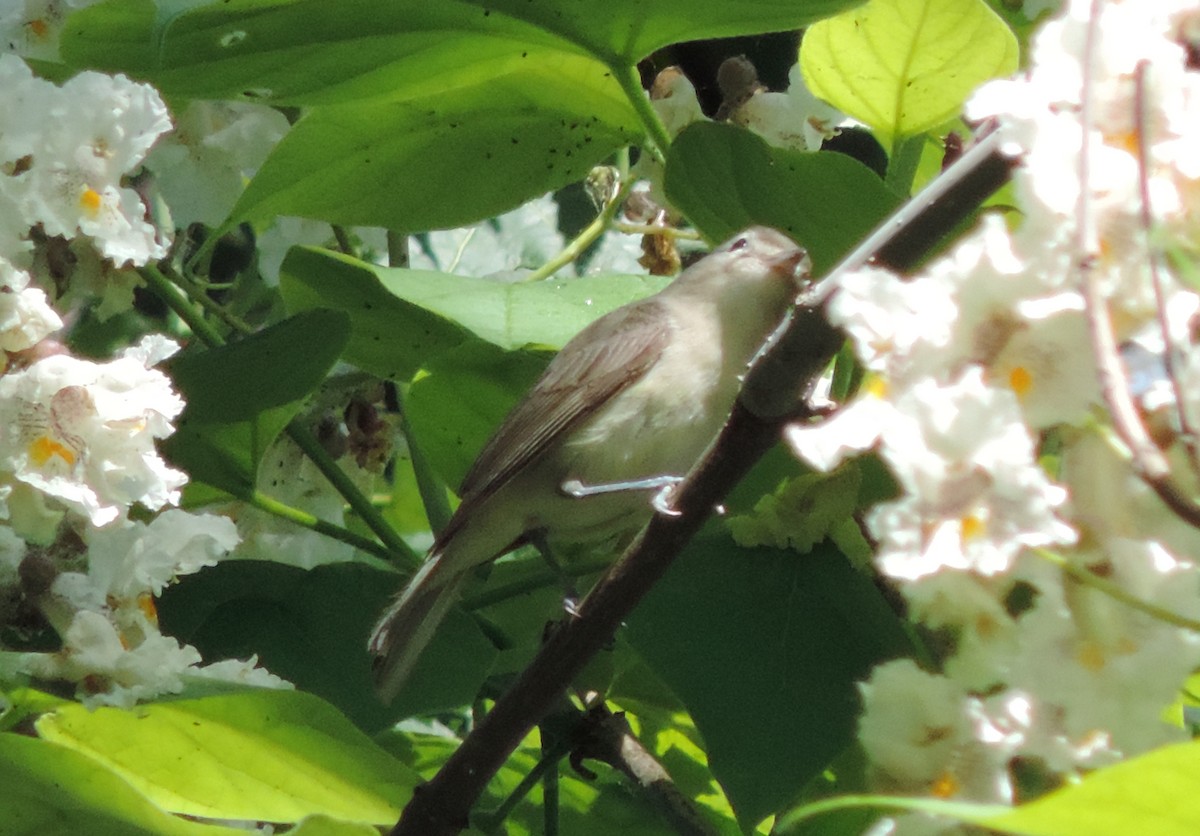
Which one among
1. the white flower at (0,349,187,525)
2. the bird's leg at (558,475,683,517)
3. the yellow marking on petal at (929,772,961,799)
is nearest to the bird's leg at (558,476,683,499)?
the bird's leg at (558,475,683,517)

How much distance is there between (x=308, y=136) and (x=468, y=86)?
0.17 metres

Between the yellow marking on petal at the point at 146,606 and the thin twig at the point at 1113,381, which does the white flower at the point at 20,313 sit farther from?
the thin twig at the point at 1113,381

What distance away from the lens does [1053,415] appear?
1.66ft

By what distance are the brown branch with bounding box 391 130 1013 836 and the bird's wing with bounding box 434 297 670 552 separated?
535 millimetres

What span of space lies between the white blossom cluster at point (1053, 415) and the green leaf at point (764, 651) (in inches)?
19.5

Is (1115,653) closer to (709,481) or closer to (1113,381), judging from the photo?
(1113,381)

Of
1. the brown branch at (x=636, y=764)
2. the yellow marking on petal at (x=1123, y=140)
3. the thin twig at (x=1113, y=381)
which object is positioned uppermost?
the yellow marking on petal at (x=1123, y=140)

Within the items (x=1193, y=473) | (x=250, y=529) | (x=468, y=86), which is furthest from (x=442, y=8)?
(x=1193, y=473)

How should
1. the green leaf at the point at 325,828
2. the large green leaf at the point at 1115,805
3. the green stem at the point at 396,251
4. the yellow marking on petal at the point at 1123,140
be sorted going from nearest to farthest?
the large green leaf at the point at 1115,805 < the yellow marking on petal at the point at 1123,140 < the green leaf at the point at 325,828 < the green stem at the point at 396,251

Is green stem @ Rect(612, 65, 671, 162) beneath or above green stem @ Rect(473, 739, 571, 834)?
above

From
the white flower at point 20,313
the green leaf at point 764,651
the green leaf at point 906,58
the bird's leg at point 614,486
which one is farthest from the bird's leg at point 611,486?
the white flower at point 20,313

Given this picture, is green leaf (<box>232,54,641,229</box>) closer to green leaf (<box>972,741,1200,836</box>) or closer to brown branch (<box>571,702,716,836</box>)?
brown branch (<box>571,702,716,836</box>)

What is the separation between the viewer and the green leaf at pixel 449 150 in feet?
4.47

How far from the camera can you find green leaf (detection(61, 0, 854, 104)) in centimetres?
114
